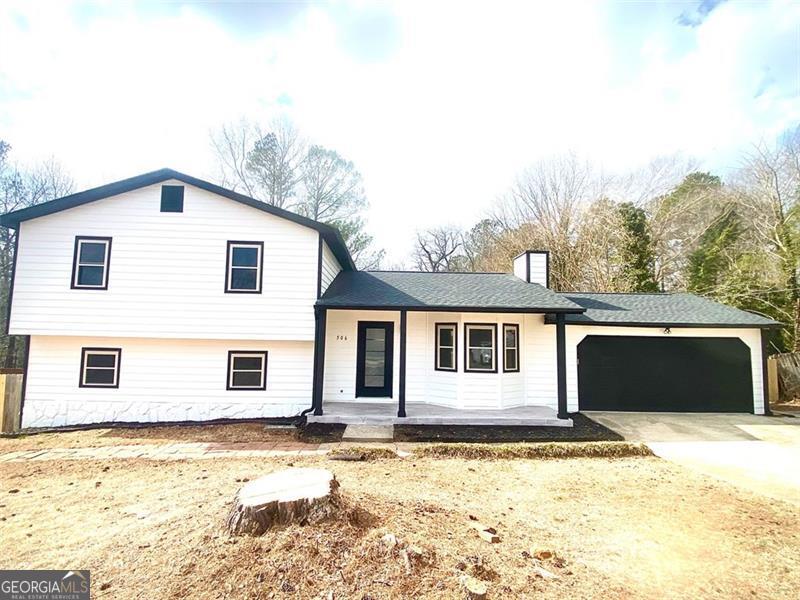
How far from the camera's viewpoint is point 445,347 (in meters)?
10.0

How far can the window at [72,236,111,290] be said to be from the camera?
887 centimetres

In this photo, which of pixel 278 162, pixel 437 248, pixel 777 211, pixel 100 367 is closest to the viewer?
pixel 100 367

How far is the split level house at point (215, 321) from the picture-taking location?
8797 millimetres

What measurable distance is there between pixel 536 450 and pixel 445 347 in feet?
12.1

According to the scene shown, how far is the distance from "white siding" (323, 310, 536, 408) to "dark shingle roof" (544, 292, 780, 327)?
6.54 ft

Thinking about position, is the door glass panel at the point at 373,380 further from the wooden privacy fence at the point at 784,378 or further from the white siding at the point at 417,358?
the wooden privacy fence at the point at 784,378

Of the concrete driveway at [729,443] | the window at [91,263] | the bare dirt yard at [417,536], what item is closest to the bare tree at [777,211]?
the concrete driveway at [729,443]

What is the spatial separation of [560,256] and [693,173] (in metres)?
8.51

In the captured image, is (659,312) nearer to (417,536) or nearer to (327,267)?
(327,267)

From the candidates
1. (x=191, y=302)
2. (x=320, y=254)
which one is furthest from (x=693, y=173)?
(x=191, y=302)

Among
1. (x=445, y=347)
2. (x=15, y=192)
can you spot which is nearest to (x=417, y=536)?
(x=445, y=347)

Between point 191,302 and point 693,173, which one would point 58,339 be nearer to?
point 191,302

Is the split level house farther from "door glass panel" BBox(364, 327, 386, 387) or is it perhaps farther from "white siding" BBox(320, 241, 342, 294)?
"door glass panel" BBox(364, 327, 386, 387)

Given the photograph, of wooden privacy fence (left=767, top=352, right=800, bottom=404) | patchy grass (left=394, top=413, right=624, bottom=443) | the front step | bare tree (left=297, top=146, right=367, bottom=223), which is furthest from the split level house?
bare tree (left=297, top=146, right=367, bottom=223)
